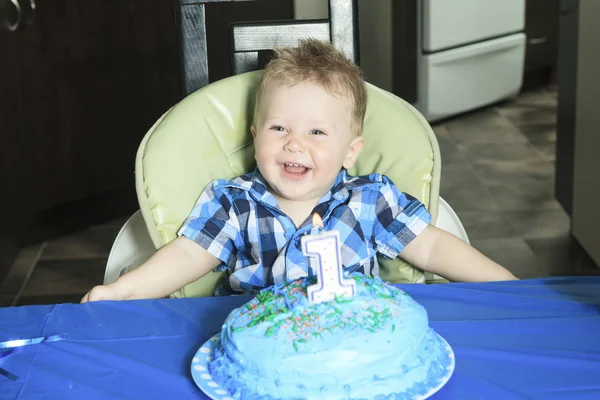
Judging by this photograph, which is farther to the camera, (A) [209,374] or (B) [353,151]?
(B) [353,151]

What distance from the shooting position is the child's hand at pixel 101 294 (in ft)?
4.19

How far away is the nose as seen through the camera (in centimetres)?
140

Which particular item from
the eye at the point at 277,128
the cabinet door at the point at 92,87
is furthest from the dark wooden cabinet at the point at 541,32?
the eye at the point at 277,128

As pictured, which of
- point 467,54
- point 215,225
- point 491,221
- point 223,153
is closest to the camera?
point 215,225

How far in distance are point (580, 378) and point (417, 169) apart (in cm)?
64

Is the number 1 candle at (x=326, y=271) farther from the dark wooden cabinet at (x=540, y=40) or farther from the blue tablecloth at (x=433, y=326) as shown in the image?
the dark wooden cabinet at (x=540, y=40)

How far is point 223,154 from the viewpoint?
1617mm

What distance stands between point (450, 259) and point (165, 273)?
45 cm

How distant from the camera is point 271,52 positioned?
199 cm

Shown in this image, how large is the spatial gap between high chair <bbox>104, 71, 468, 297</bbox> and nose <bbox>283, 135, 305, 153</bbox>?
0.22m

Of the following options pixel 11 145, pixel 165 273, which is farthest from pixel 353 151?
pixel 11 145

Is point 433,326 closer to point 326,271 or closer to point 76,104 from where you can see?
point 326,271

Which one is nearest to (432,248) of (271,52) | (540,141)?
(271,52)

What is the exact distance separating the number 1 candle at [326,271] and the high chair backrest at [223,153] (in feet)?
1.86
